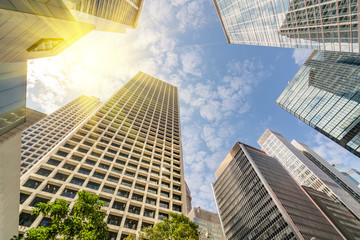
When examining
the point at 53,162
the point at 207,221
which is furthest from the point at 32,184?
the point at 207,221

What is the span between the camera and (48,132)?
244ft

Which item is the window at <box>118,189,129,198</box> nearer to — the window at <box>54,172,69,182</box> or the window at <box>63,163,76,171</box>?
the window at <box>54,172,69,182</box>

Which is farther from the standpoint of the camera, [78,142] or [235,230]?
[235,230]

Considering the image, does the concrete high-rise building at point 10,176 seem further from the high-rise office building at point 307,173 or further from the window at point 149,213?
the high-rise office building at point 307,173

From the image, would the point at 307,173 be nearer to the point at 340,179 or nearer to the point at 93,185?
the point at 340,179

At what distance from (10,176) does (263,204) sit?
9986 centimetres

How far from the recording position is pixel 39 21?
8.52 metres

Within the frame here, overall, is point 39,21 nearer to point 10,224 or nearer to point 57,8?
point 57,8

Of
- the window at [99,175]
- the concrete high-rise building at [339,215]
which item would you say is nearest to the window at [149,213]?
the window at [99,175]

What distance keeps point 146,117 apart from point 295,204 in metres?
88.6

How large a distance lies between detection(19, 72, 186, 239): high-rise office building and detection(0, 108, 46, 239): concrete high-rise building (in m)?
6.79

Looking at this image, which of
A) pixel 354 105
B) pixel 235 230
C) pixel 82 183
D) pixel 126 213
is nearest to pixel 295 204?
pixel 235 230

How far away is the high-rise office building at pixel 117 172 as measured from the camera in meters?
23.8

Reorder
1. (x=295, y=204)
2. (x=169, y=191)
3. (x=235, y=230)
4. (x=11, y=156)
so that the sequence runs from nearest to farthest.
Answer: (x=11, y=156) < (x=169, y=191) < (x=295, y=204) < (x=235, y=230)
